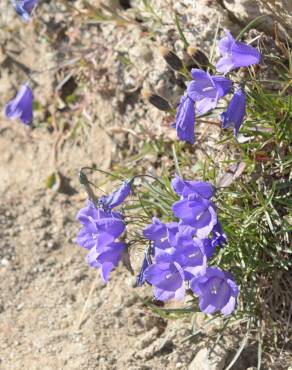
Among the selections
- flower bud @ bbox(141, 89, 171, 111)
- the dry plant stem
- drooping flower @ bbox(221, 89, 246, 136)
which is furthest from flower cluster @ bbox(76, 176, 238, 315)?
the dry plant stem

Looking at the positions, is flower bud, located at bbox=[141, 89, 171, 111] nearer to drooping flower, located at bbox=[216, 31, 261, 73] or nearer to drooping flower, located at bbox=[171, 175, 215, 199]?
drooping flower, located at bbox=[216, 31, 261, 73]

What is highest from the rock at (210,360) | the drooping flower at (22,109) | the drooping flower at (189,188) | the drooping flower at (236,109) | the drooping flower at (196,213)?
the drooping flower at (236,109)

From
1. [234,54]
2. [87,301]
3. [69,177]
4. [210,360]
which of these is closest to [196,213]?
[234,54]

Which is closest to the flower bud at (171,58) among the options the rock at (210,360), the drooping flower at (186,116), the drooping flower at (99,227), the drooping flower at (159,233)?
the drooping flower at (186,116)

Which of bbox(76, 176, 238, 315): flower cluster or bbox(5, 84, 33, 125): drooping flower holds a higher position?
bbox(76, 176, 238, 315): flower cluster

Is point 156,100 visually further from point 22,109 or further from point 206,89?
point 22,109

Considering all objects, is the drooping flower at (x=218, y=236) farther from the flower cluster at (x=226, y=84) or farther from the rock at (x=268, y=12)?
the rock at (x=268, y=12)

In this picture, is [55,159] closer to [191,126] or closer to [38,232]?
[38,232]
